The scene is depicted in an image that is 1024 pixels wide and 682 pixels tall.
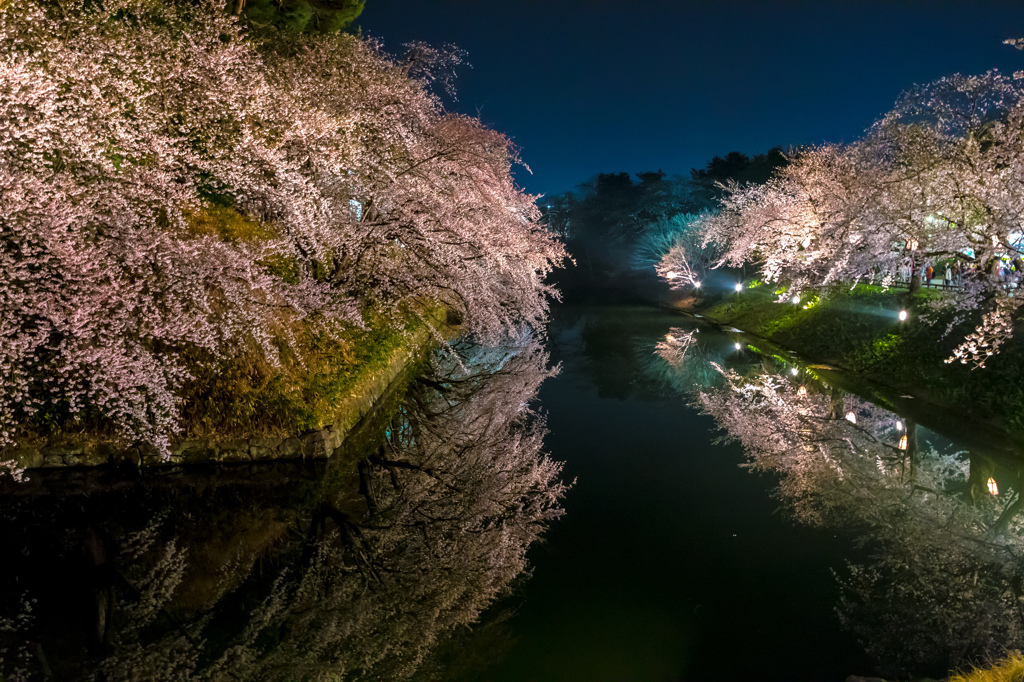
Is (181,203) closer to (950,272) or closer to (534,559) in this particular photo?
(534,559)

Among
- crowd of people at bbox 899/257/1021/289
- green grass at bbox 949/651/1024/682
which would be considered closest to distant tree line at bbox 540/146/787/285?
crowd of people at bbox 899/257/1021/289

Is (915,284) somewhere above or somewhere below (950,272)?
below

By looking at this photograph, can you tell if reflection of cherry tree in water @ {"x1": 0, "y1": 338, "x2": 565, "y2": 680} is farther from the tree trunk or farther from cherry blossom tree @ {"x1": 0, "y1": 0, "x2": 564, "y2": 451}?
the tree trunk

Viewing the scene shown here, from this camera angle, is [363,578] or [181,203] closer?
[363,578]

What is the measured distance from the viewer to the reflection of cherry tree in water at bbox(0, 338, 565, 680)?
209 inches

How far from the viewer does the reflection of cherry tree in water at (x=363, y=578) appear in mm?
5297

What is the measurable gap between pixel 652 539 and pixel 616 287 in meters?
54.6

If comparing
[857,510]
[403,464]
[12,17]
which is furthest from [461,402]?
[12,17]

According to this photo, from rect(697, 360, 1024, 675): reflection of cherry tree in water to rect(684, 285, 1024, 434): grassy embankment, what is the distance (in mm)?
1627

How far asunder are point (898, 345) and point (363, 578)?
17593mm

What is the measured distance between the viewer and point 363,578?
6.65m

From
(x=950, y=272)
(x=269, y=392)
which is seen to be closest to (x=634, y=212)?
(x=950, y=272)

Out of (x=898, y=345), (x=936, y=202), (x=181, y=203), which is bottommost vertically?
(x=181, y=203)

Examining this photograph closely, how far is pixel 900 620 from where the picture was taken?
6.02 meters
